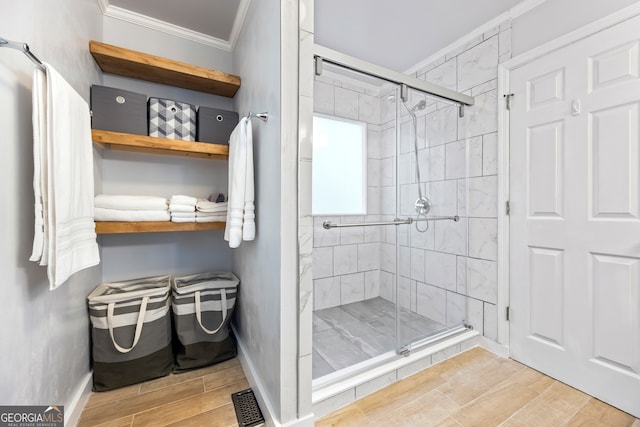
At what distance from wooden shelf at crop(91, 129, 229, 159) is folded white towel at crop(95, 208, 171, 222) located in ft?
1.27

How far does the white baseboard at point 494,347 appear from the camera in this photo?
1771 mm

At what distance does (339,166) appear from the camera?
2355 millimetres

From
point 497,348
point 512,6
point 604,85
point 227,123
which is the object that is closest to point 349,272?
point 497,348

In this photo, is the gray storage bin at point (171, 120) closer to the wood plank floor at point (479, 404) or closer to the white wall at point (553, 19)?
the wood plank floor at point (479, 404)

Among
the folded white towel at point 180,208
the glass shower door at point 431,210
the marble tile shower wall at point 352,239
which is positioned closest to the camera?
the folded white towel at point 180,208

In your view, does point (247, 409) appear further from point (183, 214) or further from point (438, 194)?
point (438, 194)

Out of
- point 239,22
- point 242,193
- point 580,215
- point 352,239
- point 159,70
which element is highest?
point 239,22

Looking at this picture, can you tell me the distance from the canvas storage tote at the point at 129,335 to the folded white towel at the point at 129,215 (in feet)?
1.39

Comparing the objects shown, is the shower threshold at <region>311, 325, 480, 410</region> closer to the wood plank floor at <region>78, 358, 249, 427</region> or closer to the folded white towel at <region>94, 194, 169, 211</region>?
the wood plank floor at <region>78, 358, 249, 427</region>

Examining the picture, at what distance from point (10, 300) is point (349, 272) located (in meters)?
2.12

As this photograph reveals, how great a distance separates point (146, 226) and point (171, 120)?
0.69m

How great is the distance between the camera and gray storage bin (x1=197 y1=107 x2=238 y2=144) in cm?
173

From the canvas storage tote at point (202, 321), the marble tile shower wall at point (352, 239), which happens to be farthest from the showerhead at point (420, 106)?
the canvas storage tote at point (202, 321)

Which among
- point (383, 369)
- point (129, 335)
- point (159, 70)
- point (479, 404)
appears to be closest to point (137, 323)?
point (129, 335)
